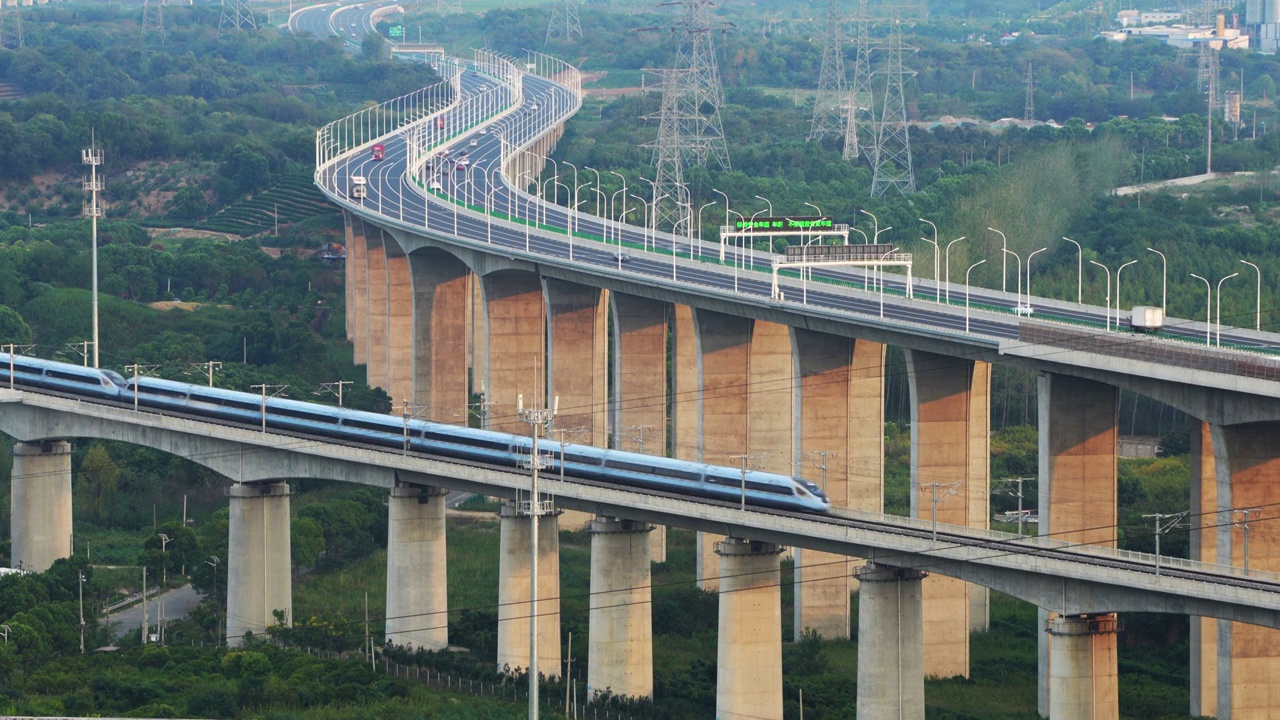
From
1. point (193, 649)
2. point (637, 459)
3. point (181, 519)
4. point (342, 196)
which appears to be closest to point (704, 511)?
point (637, 459)

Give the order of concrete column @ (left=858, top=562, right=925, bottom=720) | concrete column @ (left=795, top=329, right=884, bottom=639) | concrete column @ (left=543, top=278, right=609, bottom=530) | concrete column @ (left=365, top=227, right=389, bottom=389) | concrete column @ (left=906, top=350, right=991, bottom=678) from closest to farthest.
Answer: concrete column @ (left=858, top=562, right=925, bottom=720) < concrete column @ (left=906, top=350, right=991, bottom=678) < concrete column @ (left=795, top=329, right=884, bottom=639) < concrete column @ (left=543, top=278, right=609, bottom=530) < concrete column @ (left=365, top=227, right=389, bottom=389)

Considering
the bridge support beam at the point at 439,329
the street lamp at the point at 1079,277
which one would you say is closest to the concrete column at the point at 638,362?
the street lamp at the point at 1079,277

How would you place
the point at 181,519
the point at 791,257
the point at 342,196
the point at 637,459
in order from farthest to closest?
the point at 342,196
the point at 181,519
the point at 791,257
the point at 637,459

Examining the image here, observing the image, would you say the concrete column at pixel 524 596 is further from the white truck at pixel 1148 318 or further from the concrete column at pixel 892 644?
the white truck at pixel 1148 318

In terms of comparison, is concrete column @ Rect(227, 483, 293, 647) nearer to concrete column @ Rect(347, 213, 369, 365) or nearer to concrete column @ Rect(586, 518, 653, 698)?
concrete column @ Rect(586, 518, 653, 698)

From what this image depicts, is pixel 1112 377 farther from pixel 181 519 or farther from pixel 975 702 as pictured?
pixel 181 519

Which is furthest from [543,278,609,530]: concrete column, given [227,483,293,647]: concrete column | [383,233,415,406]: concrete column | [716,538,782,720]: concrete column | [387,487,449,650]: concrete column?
[716,538,782,720]: concrete column
